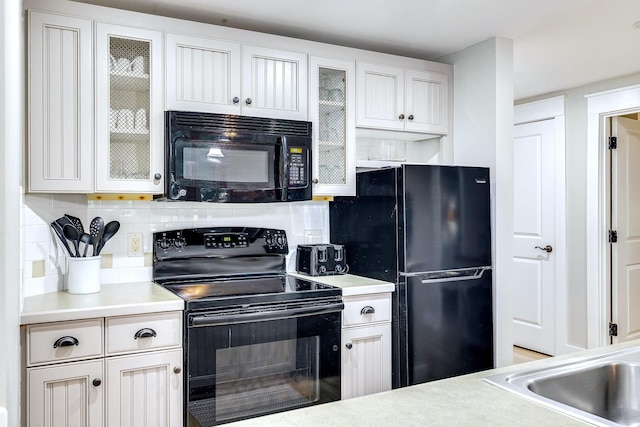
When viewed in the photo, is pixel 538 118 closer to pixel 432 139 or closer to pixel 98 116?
pixel 432 139

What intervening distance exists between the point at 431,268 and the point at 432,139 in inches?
42.0

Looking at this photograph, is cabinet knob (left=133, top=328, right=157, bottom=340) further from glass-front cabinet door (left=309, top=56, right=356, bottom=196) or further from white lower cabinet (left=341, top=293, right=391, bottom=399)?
glass-front cabinet door (left=309, top=56, right=356, bottom=196)

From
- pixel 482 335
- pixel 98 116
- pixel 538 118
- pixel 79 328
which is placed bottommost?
pixel 482 335

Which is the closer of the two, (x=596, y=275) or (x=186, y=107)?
(x=186, y=107)

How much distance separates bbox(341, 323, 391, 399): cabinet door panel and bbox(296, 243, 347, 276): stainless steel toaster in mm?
485

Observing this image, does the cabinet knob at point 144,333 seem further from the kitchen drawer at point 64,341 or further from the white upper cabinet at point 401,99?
the white upper cabinet at point 401,99

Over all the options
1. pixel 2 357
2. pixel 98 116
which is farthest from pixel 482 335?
pixel 2 357

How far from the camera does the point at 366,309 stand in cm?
278

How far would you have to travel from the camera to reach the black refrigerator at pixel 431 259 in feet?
9.19

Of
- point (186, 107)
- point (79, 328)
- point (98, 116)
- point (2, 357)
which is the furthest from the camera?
point (186, 107)

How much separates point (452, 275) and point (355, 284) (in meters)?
0.57

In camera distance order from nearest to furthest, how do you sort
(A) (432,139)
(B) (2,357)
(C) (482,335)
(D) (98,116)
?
(B) (2,357)
(D) (98,116)
(C) (482,335)
(A) (432,139)

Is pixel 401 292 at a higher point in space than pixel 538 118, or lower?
lower

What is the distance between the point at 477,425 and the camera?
1073mm
